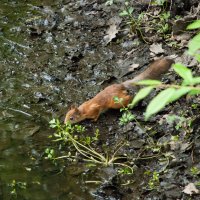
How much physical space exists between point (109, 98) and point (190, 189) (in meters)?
1.80

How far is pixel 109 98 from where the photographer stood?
17.0ft

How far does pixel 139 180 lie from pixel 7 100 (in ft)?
7.11

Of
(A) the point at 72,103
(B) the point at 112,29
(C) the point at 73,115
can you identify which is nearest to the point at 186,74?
(C) the point at 73,115

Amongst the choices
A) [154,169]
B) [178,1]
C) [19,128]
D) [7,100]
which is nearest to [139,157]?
[154,169]

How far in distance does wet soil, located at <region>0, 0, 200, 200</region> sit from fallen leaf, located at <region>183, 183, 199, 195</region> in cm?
4

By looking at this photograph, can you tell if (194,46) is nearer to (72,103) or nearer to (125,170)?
(125,170)

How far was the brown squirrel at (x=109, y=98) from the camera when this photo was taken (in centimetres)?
505

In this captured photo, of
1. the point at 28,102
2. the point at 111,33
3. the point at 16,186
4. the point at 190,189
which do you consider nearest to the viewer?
the point at 190,189

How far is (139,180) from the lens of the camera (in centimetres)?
404

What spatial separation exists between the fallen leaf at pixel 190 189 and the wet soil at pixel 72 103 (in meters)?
0.04

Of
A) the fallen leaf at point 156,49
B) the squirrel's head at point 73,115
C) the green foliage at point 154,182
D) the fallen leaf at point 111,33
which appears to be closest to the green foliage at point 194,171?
the green foliage at point 154,182

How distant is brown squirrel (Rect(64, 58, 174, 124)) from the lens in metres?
5.05

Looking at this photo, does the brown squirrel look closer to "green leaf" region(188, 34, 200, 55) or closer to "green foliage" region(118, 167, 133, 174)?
"green foliage" region(118, 167, 133, 174)

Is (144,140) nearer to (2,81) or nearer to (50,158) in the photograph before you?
(50,158)
